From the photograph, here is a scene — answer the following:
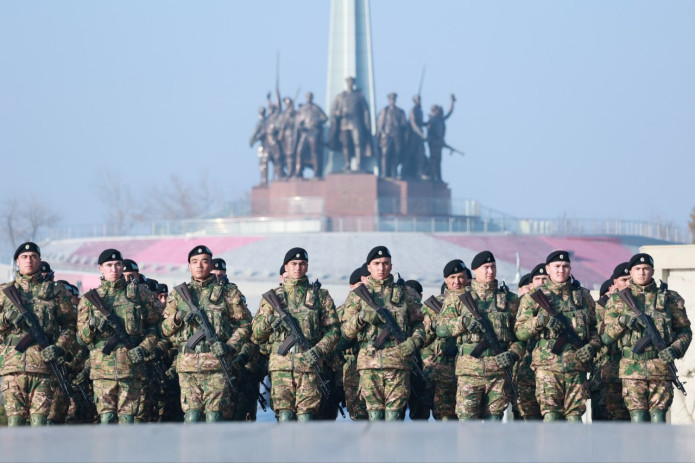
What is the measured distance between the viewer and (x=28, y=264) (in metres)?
9.39

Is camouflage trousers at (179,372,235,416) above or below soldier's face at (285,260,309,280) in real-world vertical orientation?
below

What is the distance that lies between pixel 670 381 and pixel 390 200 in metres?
38.7

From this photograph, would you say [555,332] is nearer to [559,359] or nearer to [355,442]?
[559,359]

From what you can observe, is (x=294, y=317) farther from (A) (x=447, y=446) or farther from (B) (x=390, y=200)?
(B) (x=390, y=200)

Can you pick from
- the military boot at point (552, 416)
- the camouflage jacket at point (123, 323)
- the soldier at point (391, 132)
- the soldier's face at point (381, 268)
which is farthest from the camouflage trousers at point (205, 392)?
the soldier at point (391, 132)

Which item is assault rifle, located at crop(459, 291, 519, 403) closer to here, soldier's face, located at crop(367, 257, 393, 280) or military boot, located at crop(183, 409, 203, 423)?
soldier's face, located at crop(367, 257, 393, 280)

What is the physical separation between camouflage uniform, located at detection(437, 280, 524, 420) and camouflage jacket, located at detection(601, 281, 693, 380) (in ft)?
2.26

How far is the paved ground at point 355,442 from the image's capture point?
5.55 meters

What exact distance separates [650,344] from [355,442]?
3.74 meters

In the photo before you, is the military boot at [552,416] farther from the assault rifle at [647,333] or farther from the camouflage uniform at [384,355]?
the camouflage uniform at [384,355]

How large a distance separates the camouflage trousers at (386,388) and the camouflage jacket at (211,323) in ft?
3.06

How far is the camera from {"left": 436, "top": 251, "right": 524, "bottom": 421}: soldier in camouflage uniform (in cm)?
893

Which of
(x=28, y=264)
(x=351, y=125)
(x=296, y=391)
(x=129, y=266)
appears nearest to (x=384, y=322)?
(x=296, y=391)

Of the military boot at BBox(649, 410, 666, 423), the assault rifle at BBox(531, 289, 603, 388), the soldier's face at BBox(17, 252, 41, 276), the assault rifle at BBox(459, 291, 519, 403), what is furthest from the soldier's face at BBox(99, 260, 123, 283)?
the military boot at BBox(649, 410, 666, 423)
